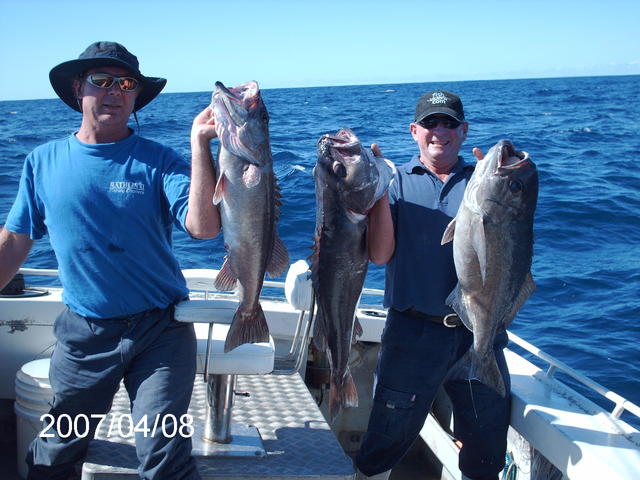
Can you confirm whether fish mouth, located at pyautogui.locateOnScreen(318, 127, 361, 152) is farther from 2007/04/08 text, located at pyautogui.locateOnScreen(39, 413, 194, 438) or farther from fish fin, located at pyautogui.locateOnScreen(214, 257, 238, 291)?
2007/04/08 text, located at pyautogui.locateOnScreen(39, 413, 194, 438)

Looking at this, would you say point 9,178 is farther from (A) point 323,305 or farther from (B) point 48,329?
(A) point 323,305

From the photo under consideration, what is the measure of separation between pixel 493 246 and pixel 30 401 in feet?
9.57

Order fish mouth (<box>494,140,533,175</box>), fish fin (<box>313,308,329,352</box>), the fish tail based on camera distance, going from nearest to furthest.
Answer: fish mouth (<box>494,140,533,175</box>), fish fin (<box>313,308,329,352</box>), the fish tail

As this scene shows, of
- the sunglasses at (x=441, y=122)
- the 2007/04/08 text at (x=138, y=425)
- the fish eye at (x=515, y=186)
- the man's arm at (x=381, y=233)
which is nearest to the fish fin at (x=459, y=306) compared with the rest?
the man's arm at (x=381, y=233)

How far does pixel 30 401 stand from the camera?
4.00 metres

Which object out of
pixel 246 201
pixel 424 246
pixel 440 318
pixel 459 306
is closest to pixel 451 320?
pixel 440 318

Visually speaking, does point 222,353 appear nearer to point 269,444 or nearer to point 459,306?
point 269,444

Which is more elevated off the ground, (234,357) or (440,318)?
(440,318)

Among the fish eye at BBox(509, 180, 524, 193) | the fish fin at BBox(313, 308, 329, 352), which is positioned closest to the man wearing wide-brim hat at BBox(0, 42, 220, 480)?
the fish fin at BBox(313, 308, 329, 352)

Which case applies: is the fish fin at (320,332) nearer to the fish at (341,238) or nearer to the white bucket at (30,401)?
the fish at (341,238)

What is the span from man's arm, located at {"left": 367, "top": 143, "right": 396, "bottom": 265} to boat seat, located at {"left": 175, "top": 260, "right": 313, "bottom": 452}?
39 cm

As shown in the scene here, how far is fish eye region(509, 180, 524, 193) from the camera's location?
114 inches

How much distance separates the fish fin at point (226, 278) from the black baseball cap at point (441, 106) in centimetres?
141

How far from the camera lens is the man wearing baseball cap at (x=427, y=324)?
137 inches
